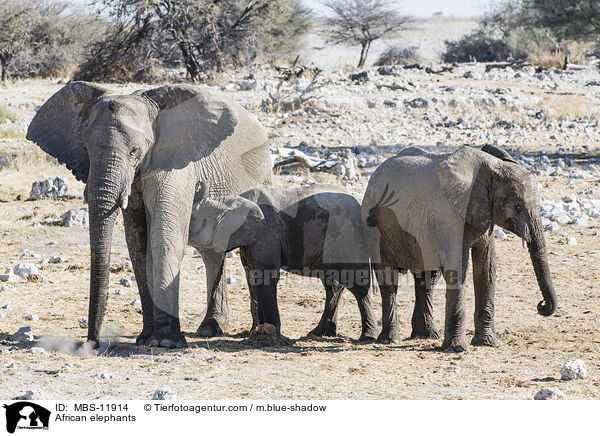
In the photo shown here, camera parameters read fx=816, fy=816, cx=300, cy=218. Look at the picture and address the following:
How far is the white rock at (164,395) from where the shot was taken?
4.67 metres

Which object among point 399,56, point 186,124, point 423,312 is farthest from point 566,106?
point 399,56

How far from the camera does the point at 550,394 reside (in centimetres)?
469

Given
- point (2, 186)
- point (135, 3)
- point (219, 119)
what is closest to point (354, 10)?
point (135, 3)

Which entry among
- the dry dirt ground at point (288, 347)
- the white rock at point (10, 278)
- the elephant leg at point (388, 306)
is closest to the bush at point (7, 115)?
the dry dirt ground at point (288, 347)

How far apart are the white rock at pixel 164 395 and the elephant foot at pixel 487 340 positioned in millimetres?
2714

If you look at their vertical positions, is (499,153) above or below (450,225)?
above

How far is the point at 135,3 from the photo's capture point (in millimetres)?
25391

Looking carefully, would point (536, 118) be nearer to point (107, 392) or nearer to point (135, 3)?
point (135, 3)

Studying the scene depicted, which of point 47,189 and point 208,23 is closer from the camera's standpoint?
point 47,189

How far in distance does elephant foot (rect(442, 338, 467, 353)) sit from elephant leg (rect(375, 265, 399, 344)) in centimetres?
58

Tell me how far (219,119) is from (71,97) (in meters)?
1.15
